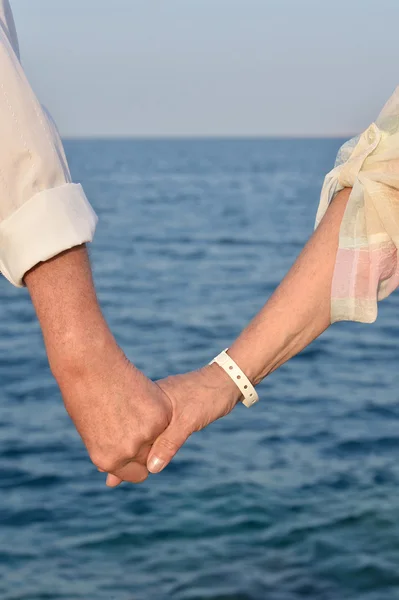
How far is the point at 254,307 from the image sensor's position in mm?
15273

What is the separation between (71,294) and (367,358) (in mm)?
9388

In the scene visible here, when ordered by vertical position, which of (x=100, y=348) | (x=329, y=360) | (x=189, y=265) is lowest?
(x=189, y=265)

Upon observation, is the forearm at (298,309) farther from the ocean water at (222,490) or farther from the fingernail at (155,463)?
the ocean water at (222,490)

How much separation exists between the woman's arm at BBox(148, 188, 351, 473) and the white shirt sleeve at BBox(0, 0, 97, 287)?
0.77 m

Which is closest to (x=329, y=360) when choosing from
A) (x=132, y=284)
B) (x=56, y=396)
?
(x=56, y=396)

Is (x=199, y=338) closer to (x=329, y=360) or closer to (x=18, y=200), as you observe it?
(x=329, y=360)

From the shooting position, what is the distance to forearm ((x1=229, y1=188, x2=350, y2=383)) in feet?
8.79

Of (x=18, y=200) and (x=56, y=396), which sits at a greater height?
(x=18, y=200)

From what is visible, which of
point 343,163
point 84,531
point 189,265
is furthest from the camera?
point 189,265

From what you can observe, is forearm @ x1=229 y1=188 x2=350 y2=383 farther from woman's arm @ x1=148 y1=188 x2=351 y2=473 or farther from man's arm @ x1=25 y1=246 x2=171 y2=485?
man's arm @ x1=25 y1=246 x2=171 y2=485

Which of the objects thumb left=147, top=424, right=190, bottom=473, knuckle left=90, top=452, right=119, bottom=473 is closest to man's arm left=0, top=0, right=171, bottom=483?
knuckle left=90, top=452, right=119, bottom=473

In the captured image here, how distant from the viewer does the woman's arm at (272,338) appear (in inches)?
106

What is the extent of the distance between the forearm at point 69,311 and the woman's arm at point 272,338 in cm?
42

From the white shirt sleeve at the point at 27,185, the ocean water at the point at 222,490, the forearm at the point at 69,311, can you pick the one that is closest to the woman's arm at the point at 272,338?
the forearm at the point at 69,311
